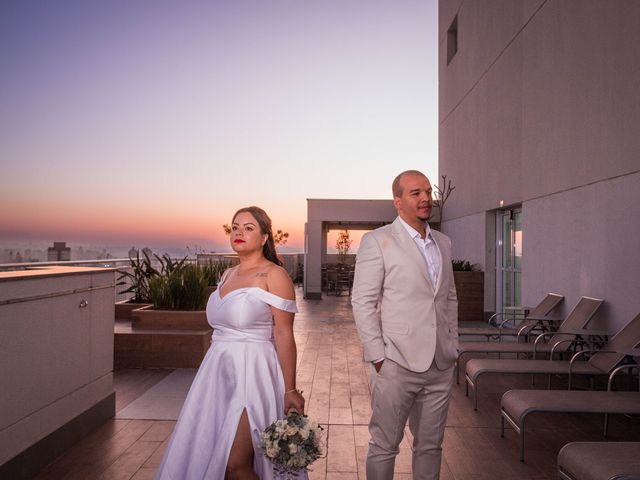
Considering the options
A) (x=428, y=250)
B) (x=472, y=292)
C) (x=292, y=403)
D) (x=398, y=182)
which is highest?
(x=398, y=182)

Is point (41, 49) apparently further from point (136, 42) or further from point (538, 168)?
point (538, 168)

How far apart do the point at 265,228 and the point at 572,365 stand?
367 cm

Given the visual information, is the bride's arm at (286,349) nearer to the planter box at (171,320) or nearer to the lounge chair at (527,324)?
the planter box at (171,320)

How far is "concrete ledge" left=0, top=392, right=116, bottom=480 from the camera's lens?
2820 millimetres

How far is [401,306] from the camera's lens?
224cm

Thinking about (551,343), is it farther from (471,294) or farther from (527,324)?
A: (471,294)

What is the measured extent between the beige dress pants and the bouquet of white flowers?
587 millimetres

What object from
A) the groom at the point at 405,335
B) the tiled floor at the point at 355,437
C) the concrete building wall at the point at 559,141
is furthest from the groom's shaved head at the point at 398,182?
the concrete building wall at the point at 559,141

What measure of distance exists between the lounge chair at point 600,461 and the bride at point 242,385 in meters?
1.35

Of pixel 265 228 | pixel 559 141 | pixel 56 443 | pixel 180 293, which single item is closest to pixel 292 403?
pixel 265 228

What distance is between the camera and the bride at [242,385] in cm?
190

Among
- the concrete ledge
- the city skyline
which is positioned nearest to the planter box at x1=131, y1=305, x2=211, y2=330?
the concrete ledge

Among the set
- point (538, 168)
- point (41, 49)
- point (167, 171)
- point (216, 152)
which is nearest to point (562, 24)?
point (538, 168)

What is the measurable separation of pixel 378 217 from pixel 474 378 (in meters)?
11.3
